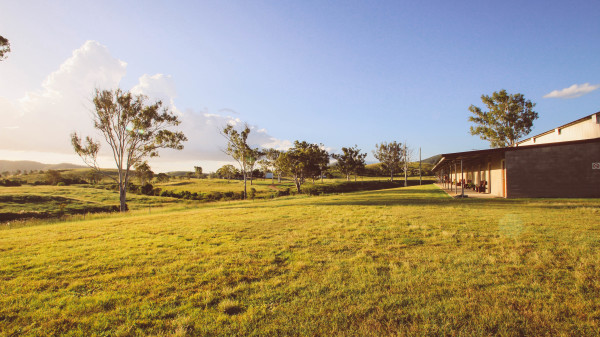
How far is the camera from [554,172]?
1767cm

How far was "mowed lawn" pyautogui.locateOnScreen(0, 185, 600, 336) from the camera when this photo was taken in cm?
336

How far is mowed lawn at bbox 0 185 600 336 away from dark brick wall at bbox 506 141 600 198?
12.1m

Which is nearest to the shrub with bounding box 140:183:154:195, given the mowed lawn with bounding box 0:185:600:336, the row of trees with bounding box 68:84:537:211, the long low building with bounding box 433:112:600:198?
the row of trees with bounding box 68:84:537:211

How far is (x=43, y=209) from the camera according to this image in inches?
1105

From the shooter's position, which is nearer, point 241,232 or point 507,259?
point 507,259

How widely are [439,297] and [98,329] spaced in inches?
202

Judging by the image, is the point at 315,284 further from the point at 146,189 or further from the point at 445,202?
the point at 146,189

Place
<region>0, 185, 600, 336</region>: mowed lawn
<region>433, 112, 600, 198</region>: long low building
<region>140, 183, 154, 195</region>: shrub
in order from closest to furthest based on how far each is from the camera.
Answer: <region>0, 185, 600, 336</region>: mowed lawn, <region>433, 112, 600, 198</region>: long low building, <region>140, 183, 154, 195</region>: shrub

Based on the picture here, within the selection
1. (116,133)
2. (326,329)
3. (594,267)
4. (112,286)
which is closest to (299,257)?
(326,329)

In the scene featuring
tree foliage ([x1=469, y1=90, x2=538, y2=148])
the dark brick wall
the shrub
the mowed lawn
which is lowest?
the shrub

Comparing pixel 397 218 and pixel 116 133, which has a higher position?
pixel 116 133

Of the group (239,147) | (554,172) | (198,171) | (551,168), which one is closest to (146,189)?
(239,147)

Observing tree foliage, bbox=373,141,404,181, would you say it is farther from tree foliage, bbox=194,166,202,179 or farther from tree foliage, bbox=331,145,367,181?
tree foliage, bbox=194,166,202,179

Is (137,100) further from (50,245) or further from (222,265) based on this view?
(222,265)
